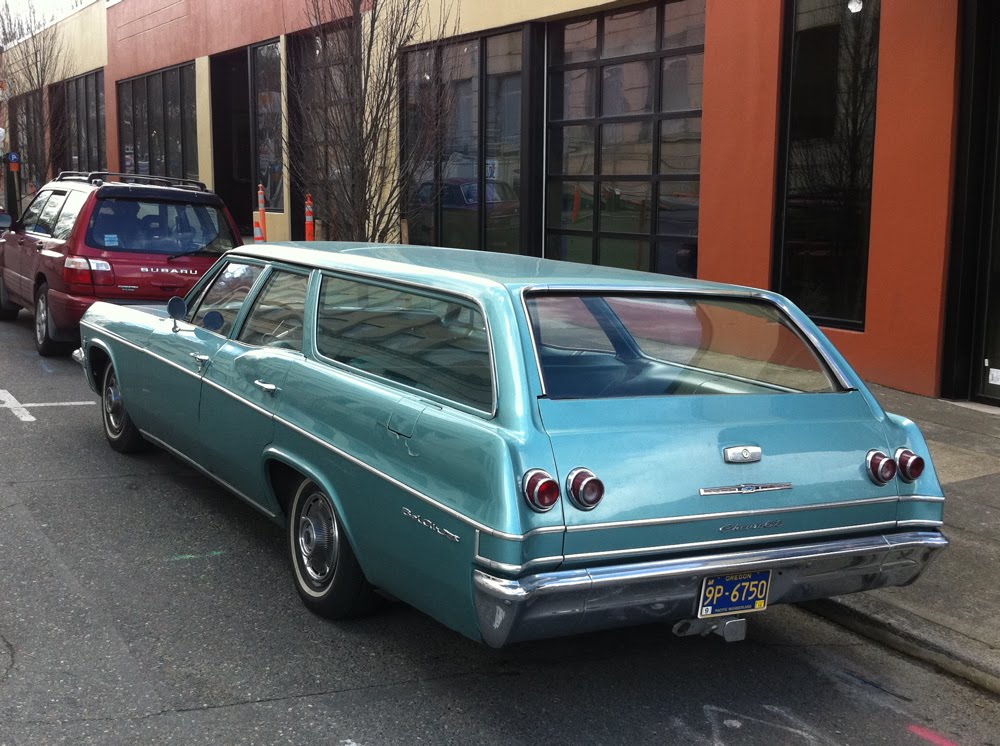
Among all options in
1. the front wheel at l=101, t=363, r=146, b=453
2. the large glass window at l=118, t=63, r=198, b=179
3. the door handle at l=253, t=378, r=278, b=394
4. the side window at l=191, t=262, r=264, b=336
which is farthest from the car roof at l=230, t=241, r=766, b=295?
the large glass window at l=118, t=63, r=198, b=179

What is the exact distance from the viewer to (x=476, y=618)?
144 inches

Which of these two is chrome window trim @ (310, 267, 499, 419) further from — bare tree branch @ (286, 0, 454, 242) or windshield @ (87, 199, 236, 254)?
bare tree branch @ (286, 0, 454, 242)

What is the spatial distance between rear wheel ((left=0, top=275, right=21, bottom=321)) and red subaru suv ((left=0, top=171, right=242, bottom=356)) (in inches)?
106

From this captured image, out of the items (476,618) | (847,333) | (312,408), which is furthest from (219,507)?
(847,333)

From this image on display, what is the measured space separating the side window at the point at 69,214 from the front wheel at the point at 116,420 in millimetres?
3712

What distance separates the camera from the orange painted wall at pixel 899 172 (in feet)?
30.2

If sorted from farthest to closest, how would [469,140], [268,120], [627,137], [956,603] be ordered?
[268,120], [469,140], [627,137], [956,603]

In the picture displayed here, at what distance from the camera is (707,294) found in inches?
179

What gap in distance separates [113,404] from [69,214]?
168 inches

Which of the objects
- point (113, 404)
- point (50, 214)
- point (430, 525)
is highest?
point (50, 214)

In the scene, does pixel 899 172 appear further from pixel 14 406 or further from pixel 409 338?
pixel 14 406

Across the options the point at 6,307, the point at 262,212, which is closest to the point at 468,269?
the point at 6,307

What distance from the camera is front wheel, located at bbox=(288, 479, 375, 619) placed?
4531 millimetres

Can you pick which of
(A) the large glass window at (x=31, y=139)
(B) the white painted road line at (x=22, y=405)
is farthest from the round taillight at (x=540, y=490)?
(A) the large glass window at (x=31, y=139)
